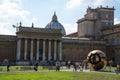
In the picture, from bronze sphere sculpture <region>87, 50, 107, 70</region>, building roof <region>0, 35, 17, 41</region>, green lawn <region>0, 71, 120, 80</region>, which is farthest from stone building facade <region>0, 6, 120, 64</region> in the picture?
green lawn <region>0, 71, 120, 80</region>

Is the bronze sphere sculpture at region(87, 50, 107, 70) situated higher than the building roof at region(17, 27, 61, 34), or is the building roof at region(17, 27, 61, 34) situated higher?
the building roof at region(17, 27, 61, 34)

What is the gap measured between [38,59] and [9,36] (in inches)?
411

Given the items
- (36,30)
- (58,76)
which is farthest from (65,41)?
(58,76)

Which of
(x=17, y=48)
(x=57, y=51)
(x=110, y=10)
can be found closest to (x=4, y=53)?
(x=17, y=48)

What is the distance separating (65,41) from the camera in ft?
313

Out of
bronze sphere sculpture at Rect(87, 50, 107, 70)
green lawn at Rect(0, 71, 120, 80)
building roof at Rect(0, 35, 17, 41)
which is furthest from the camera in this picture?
building roof at Rect(0, 35, 17, 41)

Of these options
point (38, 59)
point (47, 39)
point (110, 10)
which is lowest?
point (38, 59)

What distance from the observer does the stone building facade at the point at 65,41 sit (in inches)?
3415

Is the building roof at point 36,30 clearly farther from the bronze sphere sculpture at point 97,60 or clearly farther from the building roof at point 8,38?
the bronze sphere sculpture at point 97,60

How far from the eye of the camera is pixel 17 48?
8681 cm

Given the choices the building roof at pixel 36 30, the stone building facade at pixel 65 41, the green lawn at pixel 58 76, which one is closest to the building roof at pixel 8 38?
the stone building facade at pixel 65 41

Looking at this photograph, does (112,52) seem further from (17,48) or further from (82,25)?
(17,48)

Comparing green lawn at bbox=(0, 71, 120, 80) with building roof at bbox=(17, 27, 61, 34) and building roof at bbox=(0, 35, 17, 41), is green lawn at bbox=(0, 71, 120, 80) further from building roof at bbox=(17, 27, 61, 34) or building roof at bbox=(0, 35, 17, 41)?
building roof at bbox=(17, 27, 61, 34)

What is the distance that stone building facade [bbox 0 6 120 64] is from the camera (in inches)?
3415
